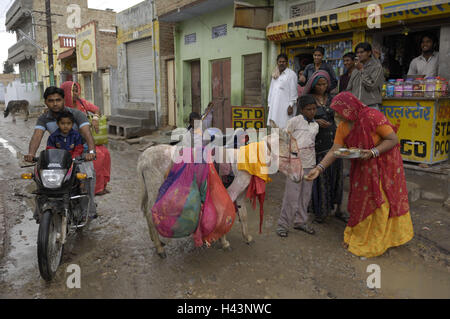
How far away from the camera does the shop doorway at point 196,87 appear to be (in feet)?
39.8

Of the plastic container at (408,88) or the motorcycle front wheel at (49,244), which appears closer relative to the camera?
the motorcycle front wheel at (49,244)

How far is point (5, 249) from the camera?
3.75 metres

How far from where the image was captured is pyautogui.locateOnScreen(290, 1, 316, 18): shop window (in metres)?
7.85

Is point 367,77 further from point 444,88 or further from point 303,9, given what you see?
point 303,9

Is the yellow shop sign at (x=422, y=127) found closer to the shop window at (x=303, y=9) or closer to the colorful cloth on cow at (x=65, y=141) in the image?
the shop window at (x=303, y=9)

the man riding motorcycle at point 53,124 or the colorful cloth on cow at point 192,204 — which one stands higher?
the man riding motorcycle at point 53,124

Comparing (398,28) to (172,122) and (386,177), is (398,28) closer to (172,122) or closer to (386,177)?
(386,177)

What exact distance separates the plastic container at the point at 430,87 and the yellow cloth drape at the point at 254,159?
11.4 ft

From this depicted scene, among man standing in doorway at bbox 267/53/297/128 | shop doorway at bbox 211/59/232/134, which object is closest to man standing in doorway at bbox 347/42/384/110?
man standing in doorway at bbox 267/53/297/128

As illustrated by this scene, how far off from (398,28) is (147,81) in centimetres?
1044

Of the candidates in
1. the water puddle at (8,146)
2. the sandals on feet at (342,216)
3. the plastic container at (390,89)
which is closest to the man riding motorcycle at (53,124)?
the sandals on feet at (342,216)

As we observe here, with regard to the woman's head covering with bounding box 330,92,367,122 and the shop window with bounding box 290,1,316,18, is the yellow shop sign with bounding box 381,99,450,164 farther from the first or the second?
the shop window with bounding box 290,1,316,18

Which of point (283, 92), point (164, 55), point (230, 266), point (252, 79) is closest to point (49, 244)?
point (230, 266)

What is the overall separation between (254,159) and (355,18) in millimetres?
4276
